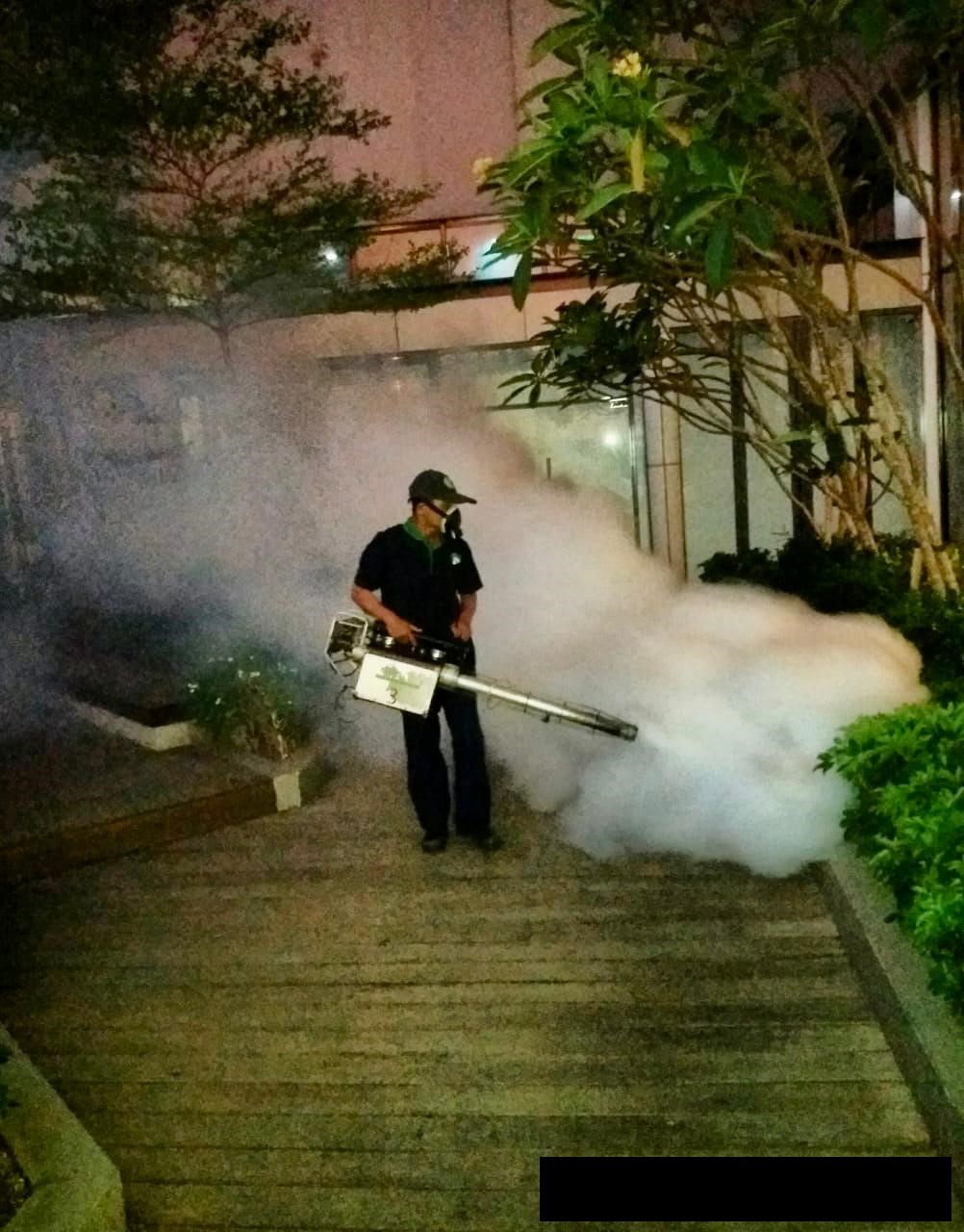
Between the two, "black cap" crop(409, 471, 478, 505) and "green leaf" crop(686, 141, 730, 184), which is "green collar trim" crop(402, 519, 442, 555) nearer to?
"black cap" crop(409, 471, 478, 505)

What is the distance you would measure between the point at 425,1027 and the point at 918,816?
1870 millimetres

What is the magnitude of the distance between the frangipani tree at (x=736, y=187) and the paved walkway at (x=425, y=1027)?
2.51 m

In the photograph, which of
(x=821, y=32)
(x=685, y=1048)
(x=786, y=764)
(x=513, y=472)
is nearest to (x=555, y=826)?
(x=786, y=764)

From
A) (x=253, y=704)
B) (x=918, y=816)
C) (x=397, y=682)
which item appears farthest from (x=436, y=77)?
(x=918, y=816)

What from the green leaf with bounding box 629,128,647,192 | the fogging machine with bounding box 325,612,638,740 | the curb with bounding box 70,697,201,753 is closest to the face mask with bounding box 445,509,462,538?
the fogging machine with bounding box 325,612,638,740

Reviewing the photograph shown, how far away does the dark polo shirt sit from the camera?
532cm

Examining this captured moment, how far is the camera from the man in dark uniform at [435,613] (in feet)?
17.3

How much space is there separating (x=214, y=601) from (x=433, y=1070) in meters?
7.18

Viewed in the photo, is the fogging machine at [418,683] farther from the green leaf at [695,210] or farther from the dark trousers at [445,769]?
the green leaf at [695,210]

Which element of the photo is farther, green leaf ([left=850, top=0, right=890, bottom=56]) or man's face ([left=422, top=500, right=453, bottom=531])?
man's face ([left=422, top=500, right=453, bottom=531])

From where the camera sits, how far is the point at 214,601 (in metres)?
10.2

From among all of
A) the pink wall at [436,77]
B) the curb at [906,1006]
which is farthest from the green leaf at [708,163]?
the pink wall at [436,77]

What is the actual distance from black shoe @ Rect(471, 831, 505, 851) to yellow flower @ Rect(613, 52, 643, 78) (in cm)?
346

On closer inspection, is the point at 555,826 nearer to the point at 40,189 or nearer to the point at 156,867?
the point at 156,867
